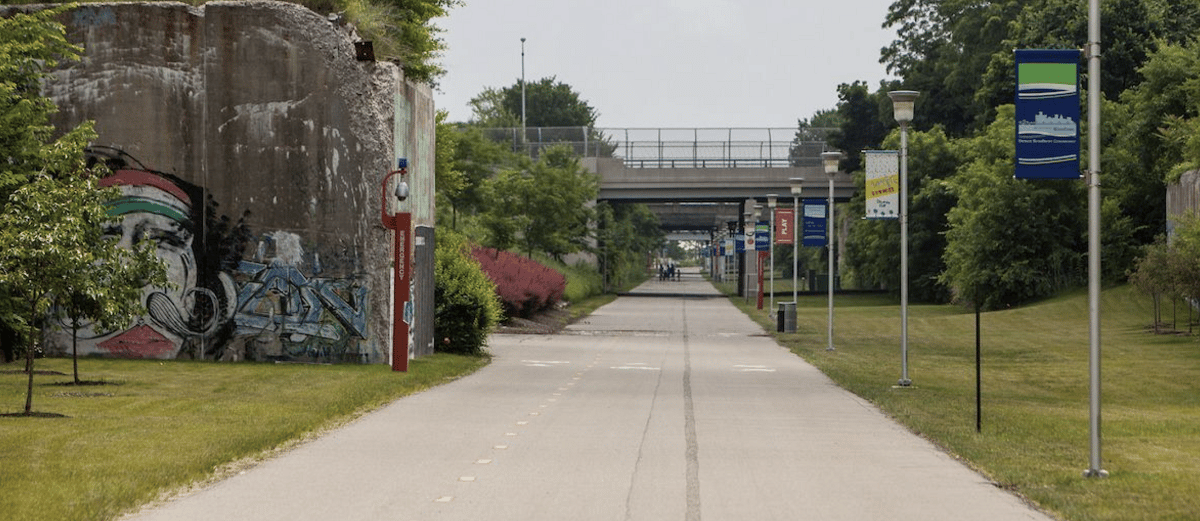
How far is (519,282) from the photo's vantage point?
152 ft

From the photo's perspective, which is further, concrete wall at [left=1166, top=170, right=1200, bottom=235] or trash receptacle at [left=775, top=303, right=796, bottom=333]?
concrete wall at [left=1166, top=170, right=1200, bottom=235]

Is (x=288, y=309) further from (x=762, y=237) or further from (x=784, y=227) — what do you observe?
(x=762, y=237)

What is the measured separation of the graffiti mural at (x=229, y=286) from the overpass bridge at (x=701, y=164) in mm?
56808

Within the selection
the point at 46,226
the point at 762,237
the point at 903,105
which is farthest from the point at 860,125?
the point at 46,226

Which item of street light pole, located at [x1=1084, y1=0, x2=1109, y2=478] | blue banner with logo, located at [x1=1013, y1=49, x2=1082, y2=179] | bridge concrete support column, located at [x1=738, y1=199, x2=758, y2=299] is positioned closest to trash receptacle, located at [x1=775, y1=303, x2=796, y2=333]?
bridge concrete support column, located at [x1=738, y1=199, x2=758, y2=299]

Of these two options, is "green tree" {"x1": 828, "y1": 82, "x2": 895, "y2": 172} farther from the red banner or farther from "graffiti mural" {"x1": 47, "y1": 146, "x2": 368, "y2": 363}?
"graffiti mural" {"x1": 47, "y1": 146, "x2": 368, "y2": 363}

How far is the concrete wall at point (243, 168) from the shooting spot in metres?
26.7

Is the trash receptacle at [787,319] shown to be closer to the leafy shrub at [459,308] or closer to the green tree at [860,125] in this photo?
the leafy shrub at [459,308]

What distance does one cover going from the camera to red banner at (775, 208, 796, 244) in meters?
55.3

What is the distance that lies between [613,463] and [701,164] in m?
71.3

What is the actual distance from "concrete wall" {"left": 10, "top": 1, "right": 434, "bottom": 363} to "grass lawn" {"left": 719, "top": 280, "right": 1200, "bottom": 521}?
9.18m

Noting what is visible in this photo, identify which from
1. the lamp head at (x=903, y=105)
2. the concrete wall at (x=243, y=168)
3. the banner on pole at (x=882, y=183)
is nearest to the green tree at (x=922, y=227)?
the banner on pole at (x=882, y=183)

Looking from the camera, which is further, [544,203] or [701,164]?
[701,164]

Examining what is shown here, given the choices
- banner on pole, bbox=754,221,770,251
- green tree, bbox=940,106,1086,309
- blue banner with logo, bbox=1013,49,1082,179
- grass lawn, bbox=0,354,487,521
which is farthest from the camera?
green tree, bbox=940,106,1086,309
